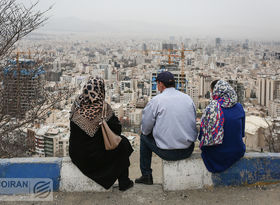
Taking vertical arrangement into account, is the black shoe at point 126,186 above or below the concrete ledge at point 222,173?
below

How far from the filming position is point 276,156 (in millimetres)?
2213

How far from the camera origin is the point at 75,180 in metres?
2.14

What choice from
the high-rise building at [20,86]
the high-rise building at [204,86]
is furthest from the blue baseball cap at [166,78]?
the high-rise building at [204,86]

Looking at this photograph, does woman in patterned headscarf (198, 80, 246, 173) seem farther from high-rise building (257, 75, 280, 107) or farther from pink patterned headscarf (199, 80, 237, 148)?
high-rise building (257, 75, 280, 107)

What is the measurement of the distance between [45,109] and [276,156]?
348cm

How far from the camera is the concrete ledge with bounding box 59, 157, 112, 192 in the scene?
84.1 inches

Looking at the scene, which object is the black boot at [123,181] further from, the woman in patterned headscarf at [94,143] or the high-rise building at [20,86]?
the high-rise building at [20,86]

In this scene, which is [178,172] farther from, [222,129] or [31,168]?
[31,168]

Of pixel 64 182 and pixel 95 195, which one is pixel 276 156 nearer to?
pixel 95 195

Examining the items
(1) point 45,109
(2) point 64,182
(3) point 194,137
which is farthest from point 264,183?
(1) point 45,109

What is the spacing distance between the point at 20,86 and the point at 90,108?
2.85 metres

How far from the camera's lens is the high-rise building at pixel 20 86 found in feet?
14.3

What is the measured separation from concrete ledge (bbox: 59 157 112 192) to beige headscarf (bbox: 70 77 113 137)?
32 cm

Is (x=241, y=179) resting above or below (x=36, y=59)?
below
